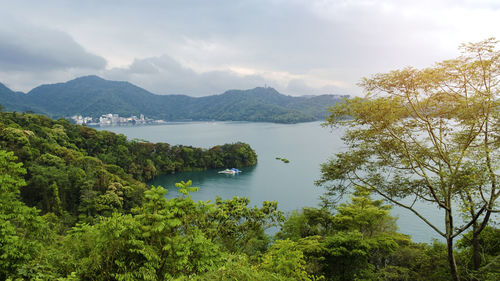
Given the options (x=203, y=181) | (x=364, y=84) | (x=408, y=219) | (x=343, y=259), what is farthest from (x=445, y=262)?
(x=203, y=181)

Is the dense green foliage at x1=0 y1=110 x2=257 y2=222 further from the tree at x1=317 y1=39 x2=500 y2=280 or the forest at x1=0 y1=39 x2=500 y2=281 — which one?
the tree at x1=317 y1=39 x2=500 y2=280

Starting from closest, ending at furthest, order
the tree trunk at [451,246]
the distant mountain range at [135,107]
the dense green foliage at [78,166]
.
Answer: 1. the tree trunk at [451,246]
2. the dense green foliage at [78,166]
3. the distant mountain range at [135,107]

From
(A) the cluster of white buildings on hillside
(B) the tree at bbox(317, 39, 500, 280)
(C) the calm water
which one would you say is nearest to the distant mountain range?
(A) the cluster of white buildings on hillside

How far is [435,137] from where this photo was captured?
231 inches

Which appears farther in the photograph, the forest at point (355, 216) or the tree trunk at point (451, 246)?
the tree trunk at point (451, 246)

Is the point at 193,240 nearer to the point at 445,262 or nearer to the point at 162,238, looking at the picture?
the point at 162,238

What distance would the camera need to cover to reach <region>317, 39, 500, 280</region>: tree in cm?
498

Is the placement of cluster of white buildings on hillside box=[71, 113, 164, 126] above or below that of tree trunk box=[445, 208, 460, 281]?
above

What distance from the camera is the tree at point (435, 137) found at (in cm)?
498

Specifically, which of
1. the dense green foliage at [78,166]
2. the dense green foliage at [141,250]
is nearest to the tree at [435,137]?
the dense green foliage at [141,250]

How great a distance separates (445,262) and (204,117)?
573 feet

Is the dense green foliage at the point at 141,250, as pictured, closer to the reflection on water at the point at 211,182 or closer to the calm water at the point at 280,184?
the calm water at the point at 280,184

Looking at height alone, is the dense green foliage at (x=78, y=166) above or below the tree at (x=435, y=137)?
below

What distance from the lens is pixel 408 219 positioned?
1983 centimetres
